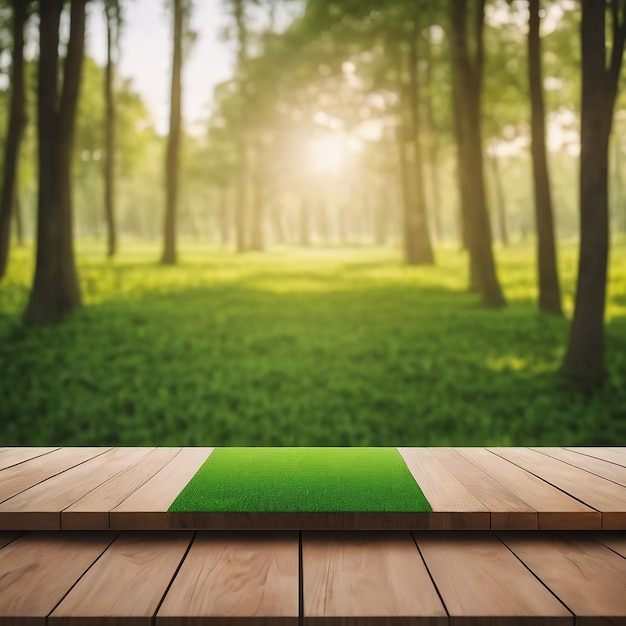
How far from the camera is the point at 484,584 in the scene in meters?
2.05

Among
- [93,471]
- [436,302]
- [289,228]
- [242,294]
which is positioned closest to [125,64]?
[242,294]

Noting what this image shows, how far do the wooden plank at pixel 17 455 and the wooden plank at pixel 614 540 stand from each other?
9.88ft

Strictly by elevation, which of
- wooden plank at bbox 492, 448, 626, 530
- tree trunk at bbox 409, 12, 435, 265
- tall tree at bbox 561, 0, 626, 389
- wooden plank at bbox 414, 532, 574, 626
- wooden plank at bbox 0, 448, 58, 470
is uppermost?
tree trunk at bbox 409, 12, 435, 265

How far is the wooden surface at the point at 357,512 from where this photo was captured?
2.41 meters

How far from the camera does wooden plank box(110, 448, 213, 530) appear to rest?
2.42 metres

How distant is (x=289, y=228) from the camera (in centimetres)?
4919

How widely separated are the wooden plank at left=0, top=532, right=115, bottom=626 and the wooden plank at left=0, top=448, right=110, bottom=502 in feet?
1.24

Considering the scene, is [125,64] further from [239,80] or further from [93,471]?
[93,471]

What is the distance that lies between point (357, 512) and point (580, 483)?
1225 millimetres

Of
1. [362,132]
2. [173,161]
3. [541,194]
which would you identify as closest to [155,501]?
[541,194]

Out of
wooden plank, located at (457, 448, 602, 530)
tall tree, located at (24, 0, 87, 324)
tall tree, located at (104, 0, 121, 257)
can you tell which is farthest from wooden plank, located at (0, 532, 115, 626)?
tall tree, located at (104, 0, 121, 257)

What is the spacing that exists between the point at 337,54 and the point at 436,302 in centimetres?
827

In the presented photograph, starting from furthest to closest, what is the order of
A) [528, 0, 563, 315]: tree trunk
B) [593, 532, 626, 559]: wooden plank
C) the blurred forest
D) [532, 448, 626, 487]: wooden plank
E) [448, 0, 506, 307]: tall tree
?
[448, 0, 506, 307]: tall tree
[528, 0, 563, 315]: tree trunk
the blurred forest
[532, 448, 626, 487]: wooden plank
[593, 532, 626, 559]: wooden plank

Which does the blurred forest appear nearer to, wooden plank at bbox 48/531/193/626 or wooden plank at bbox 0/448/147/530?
wooden plank at bbox 0/448/147/530
